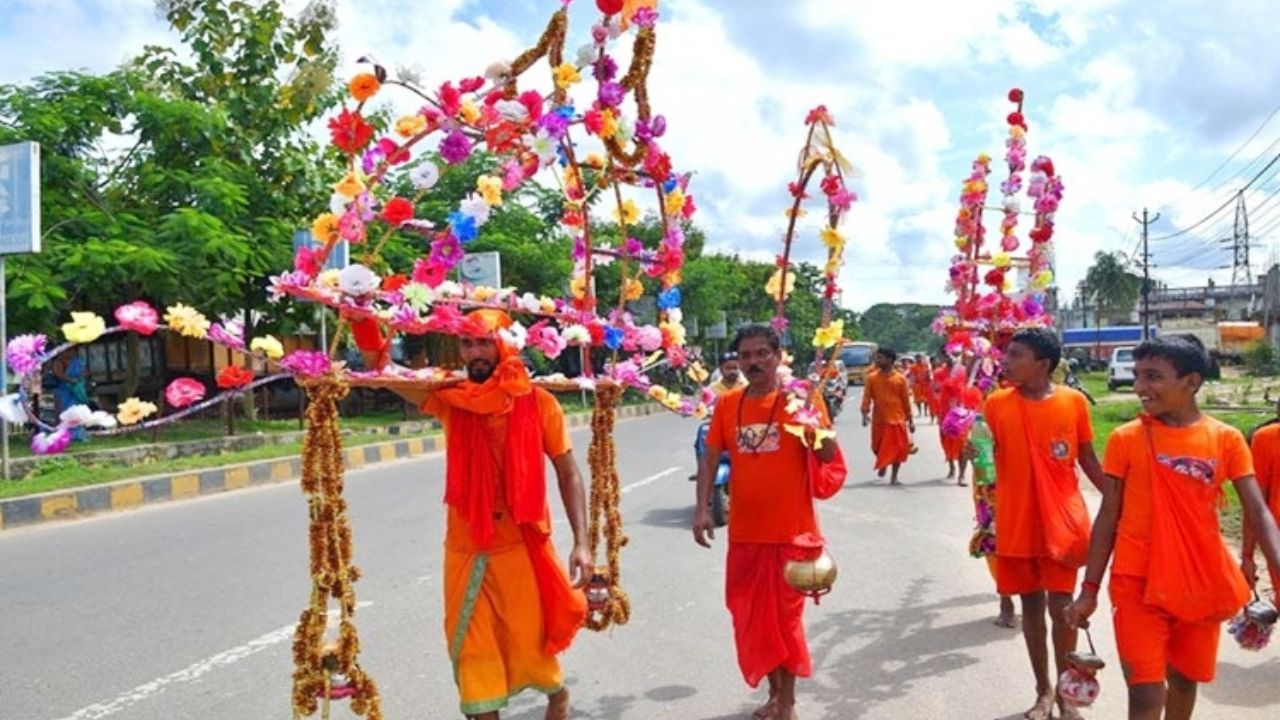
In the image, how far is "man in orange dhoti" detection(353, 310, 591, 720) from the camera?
3756mm

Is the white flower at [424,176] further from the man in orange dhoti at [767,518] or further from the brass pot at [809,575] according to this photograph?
the brass pot at [809,575]

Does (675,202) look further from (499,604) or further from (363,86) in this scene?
(499,604)

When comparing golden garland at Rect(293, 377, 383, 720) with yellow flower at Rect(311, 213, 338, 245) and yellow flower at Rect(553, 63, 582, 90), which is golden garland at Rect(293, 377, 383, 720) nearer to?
Result: yellow flower at Rect(311, 213, 338, 245)

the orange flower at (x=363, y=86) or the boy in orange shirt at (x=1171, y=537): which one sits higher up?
the orange flower at (x=363, y=86)

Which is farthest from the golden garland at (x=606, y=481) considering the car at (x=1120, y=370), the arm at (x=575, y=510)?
the car at (x=1120, y=370)

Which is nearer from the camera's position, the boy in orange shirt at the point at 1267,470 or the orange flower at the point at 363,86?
the orange flower at the point at 363,86

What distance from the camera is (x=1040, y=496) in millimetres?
Answer: 4633

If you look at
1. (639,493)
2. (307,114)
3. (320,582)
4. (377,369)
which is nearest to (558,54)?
(377,369)

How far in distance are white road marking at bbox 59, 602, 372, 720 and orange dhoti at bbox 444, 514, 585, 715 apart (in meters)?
1.98

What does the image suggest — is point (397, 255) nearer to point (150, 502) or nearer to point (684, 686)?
point (150, 502)

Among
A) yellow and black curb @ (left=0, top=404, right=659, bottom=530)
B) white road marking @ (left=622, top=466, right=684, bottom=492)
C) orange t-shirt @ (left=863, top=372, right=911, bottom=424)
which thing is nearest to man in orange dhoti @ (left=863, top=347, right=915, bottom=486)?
orange t-shirt @ (left=863, top=372, right=911, bottom=424)

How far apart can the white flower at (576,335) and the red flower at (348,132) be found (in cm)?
122

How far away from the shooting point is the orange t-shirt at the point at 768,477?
4594 mm

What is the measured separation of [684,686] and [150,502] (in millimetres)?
8773
